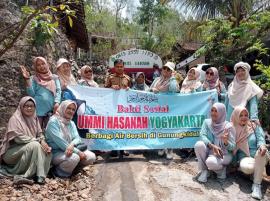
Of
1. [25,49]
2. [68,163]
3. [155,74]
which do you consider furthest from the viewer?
[155,74]

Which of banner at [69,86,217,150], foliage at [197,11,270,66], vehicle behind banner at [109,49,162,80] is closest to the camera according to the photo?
banner at [69,86,217,150]

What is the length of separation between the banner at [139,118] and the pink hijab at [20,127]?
1024 millimetres

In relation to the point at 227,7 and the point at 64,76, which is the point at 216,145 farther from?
the point at 227,7

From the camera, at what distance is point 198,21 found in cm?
1298

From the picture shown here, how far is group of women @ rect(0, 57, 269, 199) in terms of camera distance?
4.59 metres

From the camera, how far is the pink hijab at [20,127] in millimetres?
4574

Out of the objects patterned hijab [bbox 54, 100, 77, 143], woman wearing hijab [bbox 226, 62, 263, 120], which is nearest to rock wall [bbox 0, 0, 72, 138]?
patterned hijab [bbox 54, 100, 77, 143]

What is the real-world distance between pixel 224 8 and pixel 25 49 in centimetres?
776

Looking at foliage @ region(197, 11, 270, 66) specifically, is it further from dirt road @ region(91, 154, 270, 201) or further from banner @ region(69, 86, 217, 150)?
dirt road @ region(91, 154, 270, 201)

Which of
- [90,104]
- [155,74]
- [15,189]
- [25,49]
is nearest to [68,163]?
[15,189]

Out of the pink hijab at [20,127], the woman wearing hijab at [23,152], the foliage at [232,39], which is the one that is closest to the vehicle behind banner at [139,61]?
the foliage at [232,39]

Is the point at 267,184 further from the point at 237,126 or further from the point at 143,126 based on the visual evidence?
the point at 143,126

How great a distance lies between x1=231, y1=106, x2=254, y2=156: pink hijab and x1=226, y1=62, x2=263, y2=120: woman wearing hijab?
32cm

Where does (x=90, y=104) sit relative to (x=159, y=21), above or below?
below
